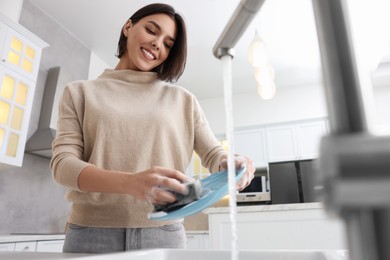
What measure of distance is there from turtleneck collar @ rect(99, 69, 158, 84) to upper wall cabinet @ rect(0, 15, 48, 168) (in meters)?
1.38

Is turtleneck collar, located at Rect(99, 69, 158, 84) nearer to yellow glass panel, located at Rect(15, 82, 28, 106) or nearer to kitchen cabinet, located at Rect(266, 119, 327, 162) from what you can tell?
yellow glass panel, located at Rect(15, 82, 28, 106)

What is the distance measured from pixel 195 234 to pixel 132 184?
269 centimetres

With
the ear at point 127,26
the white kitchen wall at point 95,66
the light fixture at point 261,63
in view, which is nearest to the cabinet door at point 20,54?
the white kitchen wall at point 95,66

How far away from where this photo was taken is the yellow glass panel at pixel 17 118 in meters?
2.13

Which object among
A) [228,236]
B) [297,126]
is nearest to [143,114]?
[228,236]

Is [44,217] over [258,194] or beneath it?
beneath

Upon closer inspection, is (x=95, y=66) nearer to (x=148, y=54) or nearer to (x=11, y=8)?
(x=11, y=8)

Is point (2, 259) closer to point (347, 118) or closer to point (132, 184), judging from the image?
point (132, 184)

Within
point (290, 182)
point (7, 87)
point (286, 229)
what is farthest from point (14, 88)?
point (290, 182)

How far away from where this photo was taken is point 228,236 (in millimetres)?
2102

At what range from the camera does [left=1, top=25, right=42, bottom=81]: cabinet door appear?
212cm

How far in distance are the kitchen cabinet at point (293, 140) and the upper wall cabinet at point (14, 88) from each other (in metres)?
2.70

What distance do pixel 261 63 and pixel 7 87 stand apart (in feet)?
5.28

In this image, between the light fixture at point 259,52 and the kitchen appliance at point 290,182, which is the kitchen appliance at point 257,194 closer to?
the kitchen appliance at point 290,182
